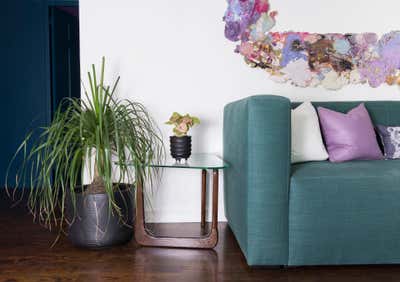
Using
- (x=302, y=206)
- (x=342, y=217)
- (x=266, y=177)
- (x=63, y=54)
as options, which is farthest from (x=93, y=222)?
(x=63, y=54)

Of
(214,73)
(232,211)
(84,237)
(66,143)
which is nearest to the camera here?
(66,143)

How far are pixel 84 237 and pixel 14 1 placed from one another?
2.94 metres

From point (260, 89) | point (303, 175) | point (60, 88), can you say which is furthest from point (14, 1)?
point (303, 175)

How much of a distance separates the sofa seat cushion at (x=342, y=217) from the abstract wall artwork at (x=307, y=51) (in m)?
1.14

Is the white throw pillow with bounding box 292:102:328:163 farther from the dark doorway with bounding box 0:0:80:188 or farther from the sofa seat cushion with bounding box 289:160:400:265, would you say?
the dark doorway with bounding box 0:0:80:188

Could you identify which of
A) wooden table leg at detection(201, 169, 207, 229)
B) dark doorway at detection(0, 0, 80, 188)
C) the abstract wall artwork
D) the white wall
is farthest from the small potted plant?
dark doorway at detection(0, 0, 80, 188)

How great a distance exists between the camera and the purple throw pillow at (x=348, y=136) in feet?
7.82

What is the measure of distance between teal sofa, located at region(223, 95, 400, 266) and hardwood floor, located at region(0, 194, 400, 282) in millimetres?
66

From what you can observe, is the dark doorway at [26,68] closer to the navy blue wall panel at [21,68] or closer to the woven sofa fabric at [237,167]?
the navy blue wall panel at [21,68]

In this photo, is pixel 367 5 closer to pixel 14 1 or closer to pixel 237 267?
pixel 237 267

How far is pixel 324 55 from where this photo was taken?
2.89 m

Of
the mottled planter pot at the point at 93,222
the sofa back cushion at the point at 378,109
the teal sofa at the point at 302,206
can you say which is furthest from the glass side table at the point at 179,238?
the sofa back cushion at the point at 378,109

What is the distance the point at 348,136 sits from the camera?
94.6 inches

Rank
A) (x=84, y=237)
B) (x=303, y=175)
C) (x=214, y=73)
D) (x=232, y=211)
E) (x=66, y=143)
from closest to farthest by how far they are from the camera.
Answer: (x=303, y=175) < (x=66, y=143) < (x=84, y=237) < (x=232, y=211) < (x=214, y=73)
